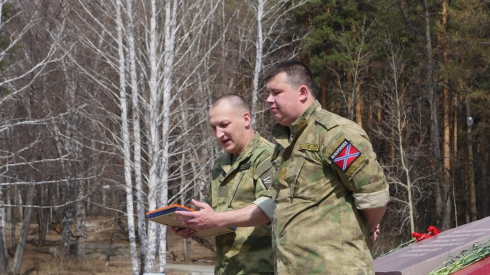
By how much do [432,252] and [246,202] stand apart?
183 centimetres

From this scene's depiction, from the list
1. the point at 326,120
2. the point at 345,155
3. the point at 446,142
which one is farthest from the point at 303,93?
the point at 446,142

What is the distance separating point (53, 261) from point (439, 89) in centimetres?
1779

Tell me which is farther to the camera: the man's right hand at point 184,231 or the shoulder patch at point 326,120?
the man's right hand at point 184,231

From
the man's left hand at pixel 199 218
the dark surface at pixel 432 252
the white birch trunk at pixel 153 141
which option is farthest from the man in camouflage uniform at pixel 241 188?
the white birch trunk at pixel 153 141

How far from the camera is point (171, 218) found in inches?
145

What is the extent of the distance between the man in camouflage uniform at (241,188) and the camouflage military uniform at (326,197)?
516 mm

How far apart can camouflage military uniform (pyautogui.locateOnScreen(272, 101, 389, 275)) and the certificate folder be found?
1.65 ft

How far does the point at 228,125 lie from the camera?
4.08 metres

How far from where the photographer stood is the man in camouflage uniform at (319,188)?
312 centimetres

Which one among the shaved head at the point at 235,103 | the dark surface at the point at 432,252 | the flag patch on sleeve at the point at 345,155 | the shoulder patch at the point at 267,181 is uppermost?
the shaved head at the point at 235,103

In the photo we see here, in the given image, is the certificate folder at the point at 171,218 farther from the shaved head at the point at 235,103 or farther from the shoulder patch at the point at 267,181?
the shaved head at the point at 235,103

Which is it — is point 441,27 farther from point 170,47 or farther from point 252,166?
point 252,166

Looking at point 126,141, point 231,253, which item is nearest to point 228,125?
point 231,253

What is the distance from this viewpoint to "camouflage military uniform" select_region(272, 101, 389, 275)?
122 inches
